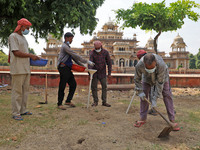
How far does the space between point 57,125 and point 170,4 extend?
749 cm

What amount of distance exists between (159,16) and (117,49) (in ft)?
92.0

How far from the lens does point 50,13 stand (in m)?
6.73

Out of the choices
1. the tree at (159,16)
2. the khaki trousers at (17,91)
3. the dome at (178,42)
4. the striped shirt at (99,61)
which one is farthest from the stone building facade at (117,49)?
the khaki trousers at (17,91)

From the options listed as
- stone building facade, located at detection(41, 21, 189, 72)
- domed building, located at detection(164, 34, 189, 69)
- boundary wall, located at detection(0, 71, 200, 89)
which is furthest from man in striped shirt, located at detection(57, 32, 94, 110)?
domed building, located at detection(164, 34, 189, 69)

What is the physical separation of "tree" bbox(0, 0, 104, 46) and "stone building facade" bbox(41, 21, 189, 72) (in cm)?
2635

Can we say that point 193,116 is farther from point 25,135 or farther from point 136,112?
point 25,135

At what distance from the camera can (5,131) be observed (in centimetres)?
239

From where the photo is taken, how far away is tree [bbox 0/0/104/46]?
5748mm

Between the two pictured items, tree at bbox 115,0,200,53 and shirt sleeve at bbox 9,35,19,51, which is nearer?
shirt sleeve at bbox 9,35,19,51

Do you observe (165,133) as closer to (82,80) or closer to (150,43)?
(82,80)

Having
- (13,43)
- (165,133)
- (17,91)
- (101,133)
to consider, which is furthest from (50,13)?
(165,133)

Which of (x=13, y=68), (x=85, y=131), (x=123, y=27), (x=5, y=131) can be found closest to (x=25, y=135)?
(x=5, y=131)

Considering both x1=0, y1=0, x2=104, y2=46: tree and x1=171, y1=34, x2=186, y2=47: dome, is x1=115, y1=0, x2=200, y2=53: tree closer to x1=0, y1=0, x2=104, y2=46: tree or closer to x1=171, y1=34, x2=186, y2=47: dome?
x1=0, y1=0, x2=104, y2=46: tree

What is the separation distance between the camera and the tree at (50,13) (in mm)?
5748
